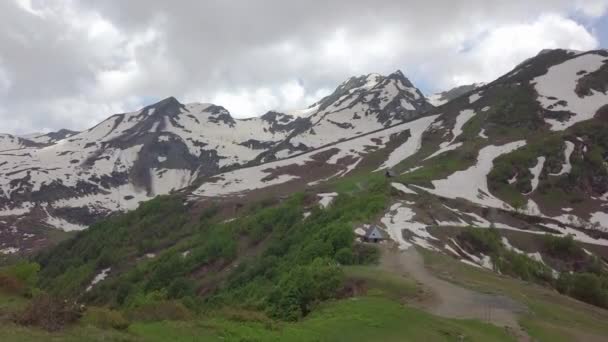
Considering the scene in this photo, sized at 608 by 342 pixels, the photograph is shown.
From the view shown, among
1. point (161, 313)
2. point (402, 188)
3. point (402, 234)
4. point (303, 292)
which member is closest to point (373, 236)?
point (402, 234)

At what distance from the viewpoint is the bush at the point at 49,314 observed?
16.4m

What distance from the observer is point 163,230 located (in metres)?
124

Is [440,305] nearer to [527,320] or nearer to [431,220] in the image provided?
[527,320]

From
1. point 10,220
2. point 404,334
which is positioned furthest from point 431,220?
point 10,220

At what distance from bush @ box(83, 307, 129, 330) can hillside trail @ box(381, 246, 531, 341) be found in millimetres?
18705

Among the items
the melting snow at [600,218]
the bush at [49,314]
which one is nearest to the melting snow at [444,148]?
the melting snow at [600,218]

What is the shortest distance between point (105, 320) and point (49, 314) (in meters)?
1.94

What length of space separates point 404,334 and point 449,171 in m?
90.6

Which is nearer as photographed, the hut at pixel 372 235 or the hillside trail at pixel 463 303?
the hillside trail at pixel 463 303

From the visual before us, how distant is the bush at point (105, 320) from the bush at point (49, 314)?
0.46 meters

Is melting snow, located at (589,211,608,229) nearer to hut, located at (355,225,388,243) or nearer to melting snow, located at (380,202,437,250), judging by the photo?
melting snow, located at (380,202,437,250)

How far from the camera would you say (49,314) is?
1673cm

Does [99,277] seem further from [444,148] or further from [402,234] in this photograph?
[444,148]

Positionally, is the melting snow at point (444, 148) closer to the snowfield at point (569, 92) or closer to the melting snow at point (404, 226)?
the snowfield at point (569, 92)
